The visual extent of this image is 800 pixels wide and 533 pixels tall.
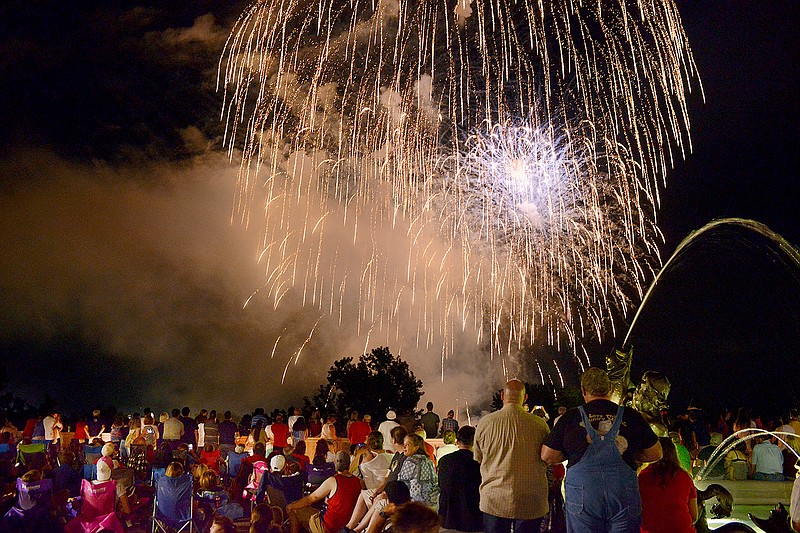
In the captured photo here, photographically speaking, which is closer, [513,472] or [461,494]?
[513,472]

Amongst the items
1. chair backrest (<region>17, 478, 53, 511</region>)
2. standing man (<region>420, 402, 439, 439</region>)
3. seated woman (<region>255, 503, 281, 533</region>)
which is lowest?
standing man (<region>420, 402, 439, 439</region>)

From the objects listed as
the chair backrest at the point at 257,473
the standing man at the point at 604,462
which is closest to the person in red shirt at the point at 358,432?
the chair backrest at the point at 257,473

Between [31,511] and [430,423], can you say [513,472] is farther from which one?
[430,423]

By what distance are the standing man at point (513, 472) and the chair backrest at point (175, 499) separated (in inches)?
169

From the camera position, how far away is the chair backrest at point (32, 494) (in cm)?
747

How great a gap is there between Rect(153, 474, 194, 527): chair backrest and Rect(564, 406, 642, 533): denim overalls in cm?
525

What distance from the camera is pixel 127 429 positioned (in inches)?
655

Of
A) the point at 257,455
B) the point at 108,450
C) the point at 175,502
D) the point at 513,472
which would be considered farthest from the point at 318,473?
the point at 513,472

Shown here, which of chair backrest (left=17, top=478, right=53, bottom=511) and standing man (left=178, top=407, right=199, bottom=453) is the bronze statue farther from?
standing man (left=178, top=407, right=199, bottom=453)

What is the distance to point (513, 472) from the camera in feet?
18.8

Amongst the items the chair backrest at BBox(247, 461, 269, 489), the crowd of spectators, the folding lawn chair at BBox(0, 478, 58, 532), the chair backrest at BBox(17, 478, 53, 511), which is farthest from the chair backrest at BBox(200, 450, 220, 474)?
the folding lawn chair at BBox(0, 478, 58, 532)

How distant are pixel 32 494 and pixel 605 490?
19.3 ft

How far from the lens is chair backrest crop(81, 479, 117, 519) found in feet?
26.4

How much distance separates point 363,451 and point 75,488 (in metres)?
4.25
